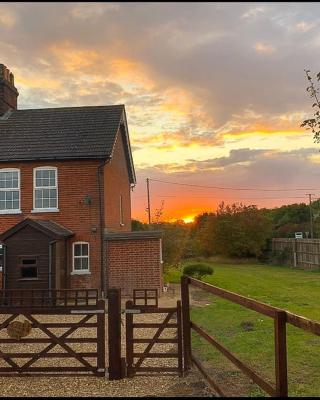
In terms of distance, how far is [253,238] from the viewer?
153 ft

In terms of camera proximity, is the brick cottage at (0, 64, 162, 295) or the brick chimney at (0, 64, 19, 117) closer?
the brick cottage at (0, 64, 162, 295)

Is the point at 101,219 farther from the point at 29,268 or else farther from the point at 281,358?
the point at 281,358

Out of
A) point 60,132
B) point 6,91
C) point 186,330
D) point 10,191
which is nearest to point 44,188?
point 10,191

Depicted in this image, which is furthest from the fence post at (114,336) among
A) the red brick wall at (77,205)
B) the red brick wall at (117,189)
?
the red brick wall at (117,189)

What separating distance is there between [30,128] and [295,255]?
2665cm

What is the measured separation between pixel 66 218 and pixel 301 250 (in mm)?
25140

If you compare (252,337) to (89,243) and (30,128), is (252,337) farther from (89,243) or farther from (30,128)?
(30,128)

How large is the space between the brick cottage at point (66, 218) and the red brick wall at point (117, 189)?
0.19m

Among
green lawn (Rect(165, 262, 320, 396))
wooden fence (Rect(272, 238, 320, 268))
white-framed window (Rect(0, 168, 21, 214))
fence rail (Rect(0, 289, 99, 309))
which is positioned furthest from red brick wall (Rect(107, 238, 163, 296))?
wooden fence (Rect(272, 238, 320, 268))

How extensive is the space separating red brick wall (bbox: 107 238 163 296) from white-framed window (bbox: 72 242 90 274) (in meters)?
1.03

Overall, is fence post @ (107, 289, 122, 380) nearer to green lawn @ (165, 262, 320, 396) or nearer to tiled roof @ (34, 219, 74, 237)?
green lawn @ (165, 262, 320, 396)

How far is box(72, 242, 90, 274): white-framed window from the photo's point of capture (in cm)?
2075

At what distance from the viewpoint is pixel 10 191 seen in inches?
842

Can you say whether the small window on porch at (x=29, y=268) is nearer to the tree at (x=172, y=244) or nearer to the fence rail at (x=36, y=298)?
the fence rail at (x=36, y=298)
